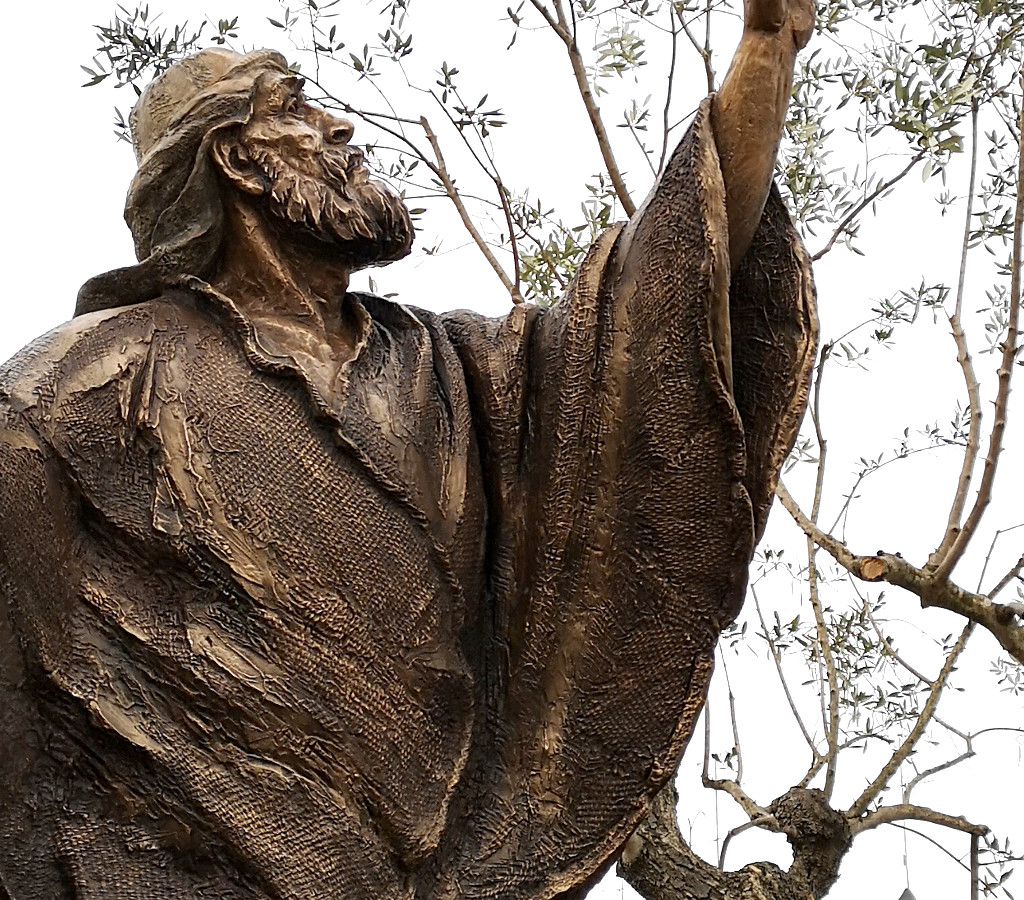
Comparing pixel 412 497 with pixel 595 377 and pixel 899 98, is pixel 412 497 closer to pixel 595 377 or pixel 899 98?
pixel 595 377

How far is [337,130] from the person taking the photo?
305 cm

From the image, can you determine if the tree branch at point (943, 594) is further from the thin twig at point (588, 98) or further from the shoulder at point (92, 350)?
the shoulder at point (92, 350)

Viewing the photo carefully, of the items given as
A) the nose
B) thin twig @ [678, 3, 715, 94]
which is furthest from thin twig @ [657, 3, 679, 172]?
the nose

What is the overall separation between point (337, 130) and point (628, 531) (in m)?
0.83

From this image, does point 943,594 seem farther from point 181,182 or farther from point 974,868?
point 181,182

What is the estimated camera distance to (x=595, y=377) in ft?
9.39

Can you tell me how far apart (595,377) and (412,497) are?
340 mm

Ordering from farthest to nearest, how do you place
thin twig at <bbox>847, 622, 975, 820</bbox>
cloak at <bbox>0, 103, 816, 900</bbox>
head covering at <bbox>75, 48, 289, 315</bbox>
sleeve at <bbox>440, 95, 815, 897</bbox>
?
thin twig at <bbox>847, 622, 975, 820</bbox>
head covering at <bbox>75, 48, 289, 315</bbox>
sleeve at <bbox>440, 95, 815, 897</bbox>
cloak at <bbox>0, 103, 816, 900</bbox>

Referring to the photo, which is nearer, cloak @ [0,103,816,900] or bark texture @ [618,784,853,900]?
cloak @ [0,103,816,900]

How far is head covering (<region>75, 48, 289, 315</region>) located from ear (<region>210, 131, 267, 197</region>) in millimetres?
14

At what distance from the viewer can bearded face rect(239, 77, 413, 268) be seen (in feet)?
9.62

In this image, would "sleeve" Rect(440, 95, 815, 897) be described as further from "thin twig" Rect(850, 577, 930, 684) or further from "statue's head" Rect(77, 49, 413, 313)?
"thin twig" Rect(850, 577, 930, 684)

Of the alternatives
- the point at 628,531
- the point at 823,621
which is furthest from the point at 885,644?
the point at 628,531

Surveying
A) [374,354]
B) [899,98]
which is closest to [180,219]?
[374,354]
